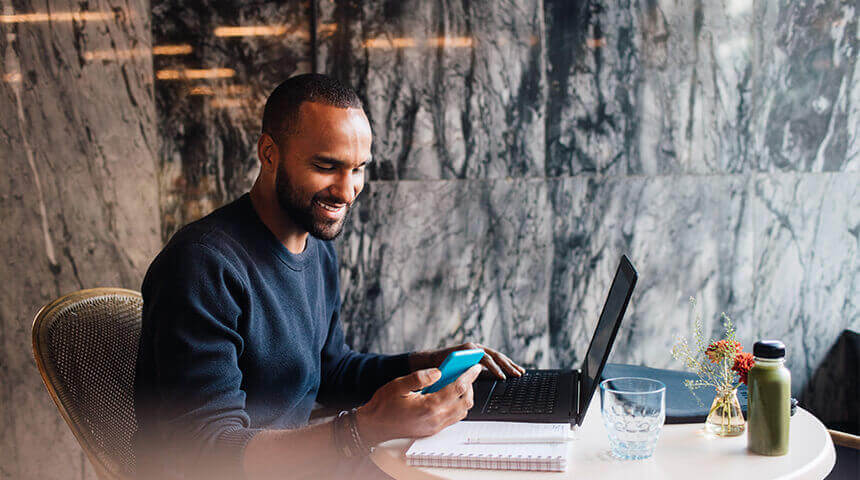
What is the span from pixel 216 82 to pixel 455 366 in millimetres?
1916

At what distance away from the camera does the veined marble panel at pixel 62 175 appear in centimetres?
274

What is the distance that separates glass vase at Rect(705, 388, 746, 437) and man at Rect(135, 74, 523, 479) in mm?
499

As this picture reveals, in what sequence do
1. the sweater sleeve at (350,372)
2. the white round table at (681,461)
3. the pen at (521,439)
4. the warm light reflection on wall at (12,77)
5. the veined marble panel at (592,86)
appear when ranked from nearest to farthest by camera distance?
1. the white round table at (681,461)
2. the pen at (521,439)
3. the sweater sleeve at (350,372)
4. the warm light reflection on wall at (12,77)
5. the veined marble panel at (592,86)

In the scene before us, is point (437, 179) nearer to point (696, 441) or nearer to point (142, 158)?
point (142, 158)

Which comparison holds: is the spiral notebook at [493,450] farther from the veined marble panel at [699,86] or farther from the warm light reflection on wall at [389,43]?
the warm light reflection on wall at [389,43]

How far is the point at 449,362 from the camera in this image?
1.39 m

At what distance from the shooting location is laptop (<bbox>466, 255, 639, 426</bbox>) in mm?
1370

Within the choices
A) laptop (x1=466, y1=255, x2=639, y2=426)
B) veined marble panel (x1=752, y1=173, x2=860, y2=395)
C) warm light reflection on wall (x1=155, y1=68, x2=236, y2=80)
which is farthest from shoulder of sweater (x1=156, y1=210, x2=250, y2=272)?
veined marble panel (x1=752, y1=173, x2=860, y2=395)

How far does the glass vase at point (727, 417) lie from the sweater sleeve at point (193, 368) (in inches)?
36.7

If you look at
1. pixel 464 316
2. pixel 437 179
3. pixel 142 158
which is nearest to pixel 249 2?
pixel 142 158

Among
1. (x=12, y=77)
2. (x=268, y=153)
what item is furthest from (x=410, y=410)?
(x=12, y=77)

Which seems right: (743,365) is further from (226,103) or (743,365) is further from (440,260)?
(226,103)

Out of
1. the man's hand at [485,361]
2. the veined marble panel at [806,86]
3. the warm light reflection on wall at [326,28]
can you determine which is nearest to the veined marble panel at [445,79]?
the warm light reflection on wall at [326,28]

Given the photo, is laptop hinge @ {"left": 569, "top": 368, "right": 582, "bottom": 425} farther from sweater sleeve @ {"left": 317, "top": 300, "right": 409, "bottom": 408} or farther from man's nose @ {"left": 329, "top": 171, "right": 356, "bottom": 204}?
man's nose @ {"left": 329, "top": 171, "right": 356, "bottom": 204}
